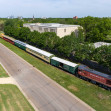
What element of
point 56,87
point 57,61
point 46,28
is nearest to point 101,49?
point 57,61

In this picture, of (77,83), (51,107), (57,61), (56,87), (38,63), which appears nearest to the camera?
(51,107)

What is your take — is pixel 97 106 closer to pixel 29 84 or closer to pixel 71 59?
pixel 29 84

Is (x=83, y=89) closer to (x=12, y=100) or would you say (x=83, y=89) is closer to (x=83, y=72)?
(x=83, y=72)

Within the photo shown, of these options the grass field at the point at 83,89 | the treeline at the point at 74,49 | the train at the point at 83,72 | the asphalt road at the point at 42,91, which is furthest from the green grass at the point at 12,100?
the treeline at the point at 74,49

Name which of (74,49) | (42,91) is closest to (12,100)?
(42,91)

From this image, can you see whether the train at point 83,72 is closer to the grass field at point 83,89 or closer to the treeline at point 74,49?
the grass field at point 83,89

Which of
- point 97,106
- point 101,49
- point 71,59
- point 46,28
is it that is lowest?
point 97,106
